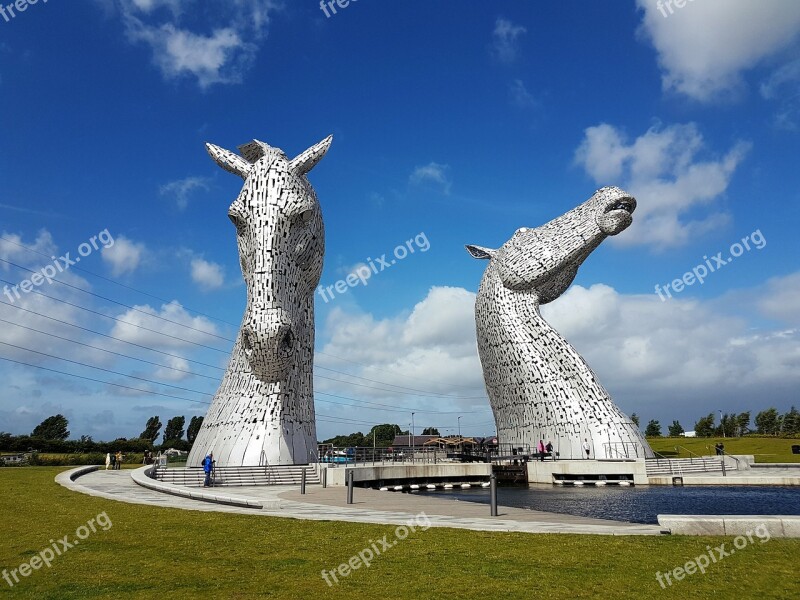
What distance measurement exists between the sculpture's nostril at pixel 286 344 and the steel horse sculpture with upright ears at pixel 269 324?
3 centimetres

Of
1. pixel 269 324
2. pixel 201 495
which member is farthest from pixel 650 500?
pixel 269 324

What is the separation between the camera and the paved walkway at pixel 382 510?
8.34 m

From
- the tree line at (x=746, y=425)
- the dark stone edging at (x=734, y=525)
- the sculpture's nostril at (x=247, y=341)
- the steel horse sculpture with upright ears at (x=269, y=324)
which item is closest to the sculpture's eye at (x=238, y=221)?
the steel horse sculpture with upright ears at (x=269, y=324)

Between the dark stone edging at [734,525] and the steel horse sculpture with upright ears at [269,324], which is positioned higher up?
the steel horse sculpture with upright ears at [269,324]

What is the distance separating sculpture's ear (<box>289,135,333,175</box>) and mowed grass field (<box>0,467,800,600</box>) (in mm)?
14648

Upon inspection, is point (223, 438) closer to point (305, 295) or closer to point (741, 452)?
point (305, 295)

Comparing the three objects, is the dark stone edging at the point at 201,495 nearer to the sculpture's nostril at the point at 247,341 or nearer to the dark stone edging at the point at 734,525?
the sculpture's nostril at the point at 247,341

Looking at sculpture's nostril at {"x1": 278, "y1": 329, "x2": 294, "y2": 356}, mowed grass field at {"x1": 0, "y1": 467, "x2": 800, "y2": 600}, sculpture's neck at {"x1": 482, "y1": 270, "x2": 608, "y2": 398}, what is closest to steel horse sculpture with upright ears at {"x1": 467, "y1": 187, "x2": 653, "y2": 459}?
sculpture's neck at {"x1": 482, "y1": 270, "x2": 608, "y2": 398}

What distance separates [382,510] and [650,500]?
829cm

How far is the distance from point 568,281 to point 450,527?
2005 centimetres

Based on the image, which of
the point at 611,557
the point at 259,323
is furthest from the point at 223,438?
the point at 611,557

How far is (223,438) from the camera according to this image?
64.5 feet

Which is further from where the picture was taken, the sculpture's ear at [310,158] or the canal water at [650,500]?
the sculpture's ear at [310,158]

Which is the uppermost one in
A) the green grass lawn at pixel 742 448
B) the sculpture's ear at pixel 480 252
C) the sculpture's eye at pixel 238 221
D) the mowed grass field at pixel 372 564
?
the sculpture's ear at pixel 480 252
